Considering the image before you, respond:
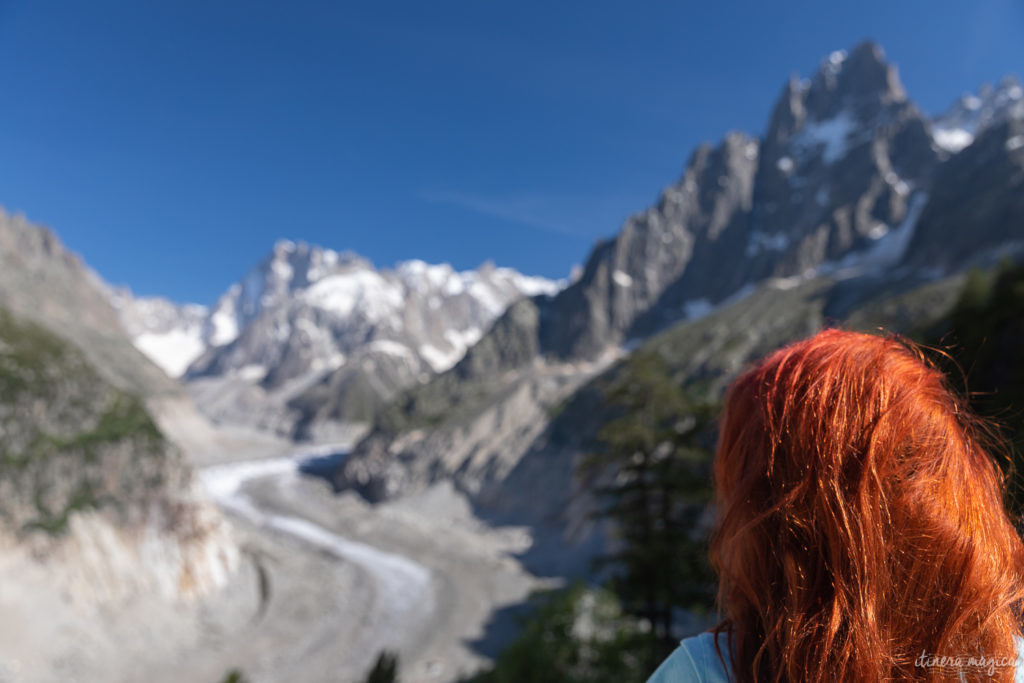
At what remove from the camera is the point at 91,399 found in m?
31.0

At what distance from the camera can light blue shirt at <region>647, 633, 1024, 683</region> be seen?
4.40 ft

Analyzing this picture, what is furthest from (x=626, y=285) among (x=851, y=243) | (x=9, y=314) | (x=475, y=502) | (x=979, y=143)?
(x=9, y=314)

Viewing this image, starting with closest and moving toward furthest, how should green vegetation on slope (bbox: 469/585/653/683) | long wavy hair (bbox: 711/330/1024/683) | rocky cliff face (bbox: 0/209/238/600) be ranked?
long wavy hair (bbox: 711/330/1024/683), green vegetation on slope (bbox: 469/585/653/683), rocky cliff face (bbox: 0/209/238/600)

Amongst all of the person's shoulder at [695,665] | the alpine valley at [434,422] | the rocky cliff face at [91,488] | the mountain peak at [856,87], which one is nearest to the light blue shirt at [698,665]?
the person's shoulder at [695,665]

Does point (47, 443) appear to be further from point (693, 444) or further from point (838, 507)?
point (838, 507)

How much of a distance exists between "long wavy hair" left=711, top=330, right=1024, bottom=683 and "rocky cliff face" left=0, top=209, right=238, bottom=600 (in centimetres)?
3215

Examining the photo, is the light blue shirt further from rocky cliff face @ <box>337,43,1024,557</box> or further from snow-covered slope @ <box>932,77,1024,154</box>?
snow-covered slope @ <box>932,77,1024,154</box>

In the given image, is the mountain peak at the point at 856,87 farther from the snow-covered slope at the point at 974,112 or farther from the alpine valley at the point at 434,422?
the snow-covered slope at the point at 974,112

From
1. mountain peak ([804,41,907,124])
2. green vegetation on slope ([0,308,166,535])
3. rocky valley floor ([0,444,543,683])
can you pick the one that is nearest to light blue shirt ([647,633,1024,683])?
rocky valley floor ([0,444,543,683])

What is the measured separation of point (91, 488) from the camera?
26.9 metres

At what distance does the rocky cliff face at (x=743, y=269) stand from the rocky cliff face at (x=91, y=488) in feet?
92.4

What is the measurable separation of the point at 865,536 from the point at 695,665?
0.54m

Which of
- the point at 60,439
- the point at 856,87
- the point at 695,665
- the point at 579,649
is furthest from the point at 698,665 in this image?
Answer: the point at 856,87

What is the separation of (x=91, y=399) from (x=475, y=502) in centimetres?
3967
